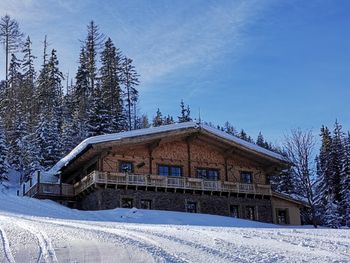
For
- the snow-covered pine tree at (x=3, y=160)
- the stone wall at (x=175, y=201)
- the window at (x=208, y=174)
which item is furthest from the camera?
the snow-covered pine tree at (x=3, y=160)

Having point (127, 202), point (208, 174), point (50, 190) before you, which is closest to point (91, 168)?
point (50, 190)

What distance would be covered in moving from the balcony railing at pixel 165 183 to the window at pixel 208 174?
1287 mm

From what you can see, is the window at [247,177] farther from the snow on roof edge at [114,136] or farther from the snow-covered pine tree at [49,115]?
the snow-covered pine tree at [49,115]

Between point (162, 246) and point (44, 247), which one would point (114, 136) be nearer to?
point (162, 246)

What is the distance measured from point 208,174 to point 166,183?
4243mm

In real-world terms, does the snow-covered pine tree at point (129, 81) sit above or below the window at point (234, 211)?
above

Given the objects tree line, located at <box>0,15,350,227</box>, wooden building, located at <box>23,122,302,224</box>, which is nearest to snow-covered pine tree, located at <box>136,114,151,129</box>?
tree line, located at <box>0,15,350,227</box>

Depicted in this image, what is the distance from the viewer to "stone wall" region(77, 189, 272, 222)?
32.5 m

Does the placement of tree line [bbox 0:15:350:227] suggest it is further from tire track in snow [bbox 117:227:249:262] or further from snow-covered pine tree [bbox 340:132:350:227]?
tire track in snow [bbox 117:227:249:262]

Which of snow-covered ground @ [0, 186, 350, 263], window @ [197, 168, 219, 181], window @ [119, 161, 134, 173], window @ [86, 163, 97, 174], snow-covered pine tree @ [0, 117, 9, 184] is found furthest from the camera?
snow-covered pine tree @ [0, 117, 9, 184]

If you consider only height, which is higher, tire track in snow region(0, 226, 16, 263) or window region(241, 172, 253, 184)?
window region(241, 172, 253, 184)

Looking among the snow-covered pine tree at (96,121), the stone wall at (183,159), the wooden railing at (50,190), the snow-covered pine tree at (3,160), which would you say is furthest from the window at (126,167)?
the snow-covered pine tree at (96,121)

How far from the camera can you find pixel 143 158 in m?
35.0

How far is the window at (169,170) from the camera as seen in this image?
35500 mm
